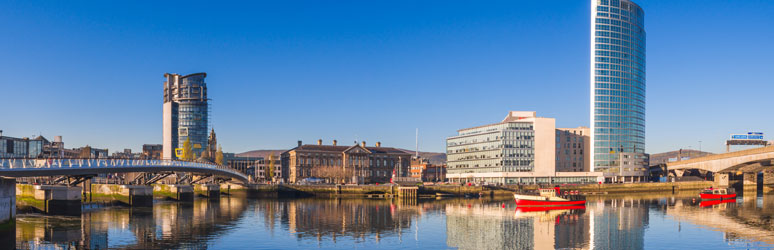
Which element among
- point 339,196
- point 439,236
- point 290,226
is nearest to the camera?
point 439,236

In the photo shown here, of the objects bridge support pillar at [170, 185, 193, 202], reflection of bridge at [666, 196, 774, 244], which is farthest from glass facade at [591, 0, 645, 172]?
bridge support pillar at [170, 185, 193, 202]

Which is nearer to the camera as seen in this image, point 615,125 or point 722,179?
point 722,179

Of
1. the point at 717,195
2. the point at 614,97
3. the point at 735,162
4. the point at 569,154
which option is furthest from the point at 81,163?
the point at 614,97

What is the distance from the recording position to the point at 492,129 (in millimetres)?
189125

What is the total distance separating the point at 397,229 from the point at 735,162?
133m

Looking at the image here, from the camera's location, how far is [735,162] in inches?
6540

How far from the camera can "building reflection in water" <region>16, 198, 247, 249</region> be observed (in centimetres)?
5438

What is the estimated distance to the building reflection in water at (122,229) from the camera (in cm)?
5438

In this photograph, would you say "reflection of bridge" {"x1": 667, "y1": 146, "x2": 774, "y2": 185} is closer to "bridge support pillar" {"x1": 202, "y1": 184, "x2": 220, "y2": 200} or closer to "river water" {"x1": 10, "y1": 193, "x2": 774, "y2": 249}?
"river water" {"x1": 10, "y1": 193, "x2": 774, "y2": 249}

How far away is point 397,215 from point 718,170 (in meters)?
126

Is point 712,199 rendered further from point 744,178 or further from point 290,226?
point 290,226

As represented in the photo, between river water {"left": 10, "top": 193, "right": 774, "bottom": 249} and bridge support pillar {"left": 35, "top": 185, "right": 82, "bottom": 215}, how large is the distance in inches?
84.6

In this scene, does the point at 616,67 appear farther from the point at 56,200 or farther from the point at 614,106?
the point at 56,200

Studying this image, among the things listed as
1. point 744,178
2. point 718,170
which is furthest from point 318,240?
point 744,178
